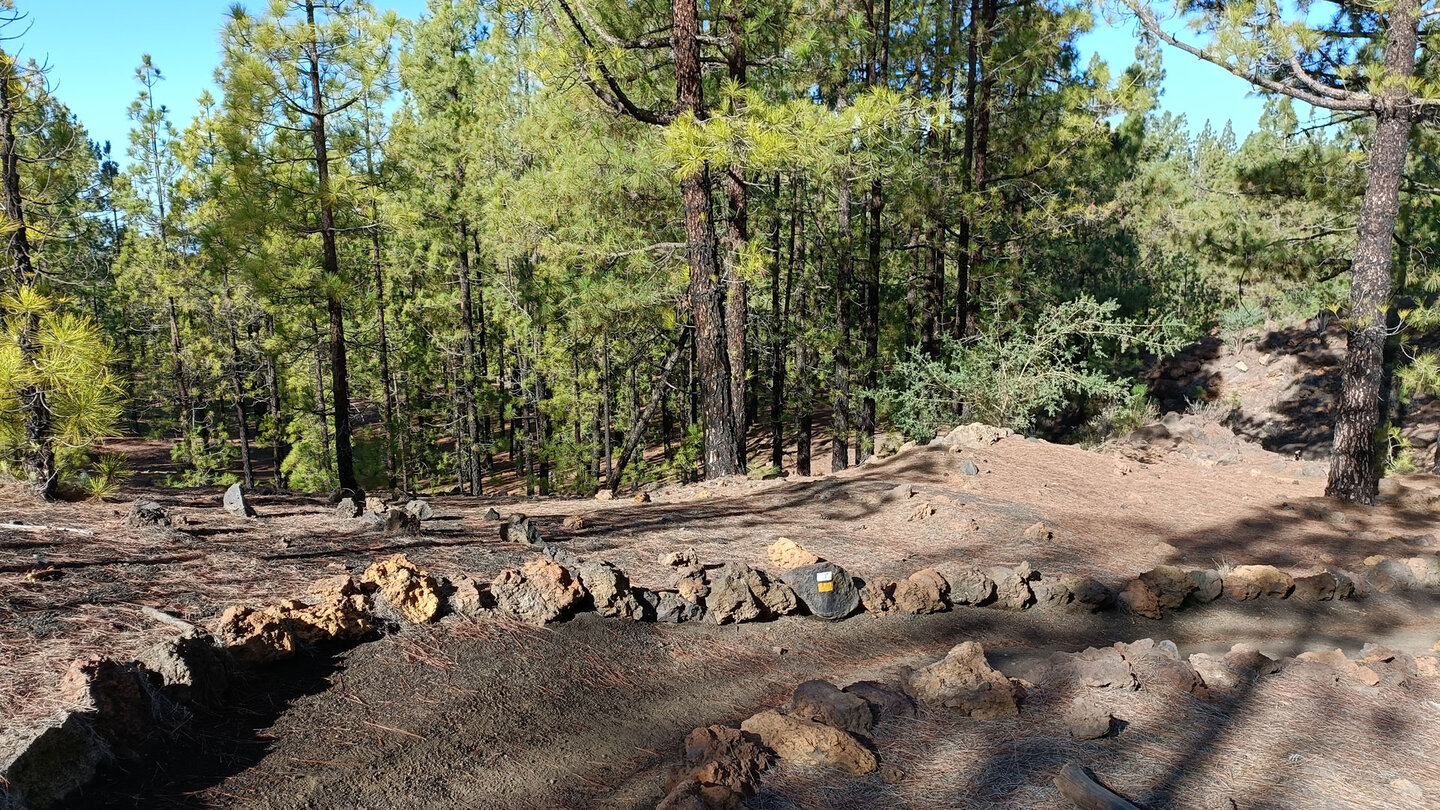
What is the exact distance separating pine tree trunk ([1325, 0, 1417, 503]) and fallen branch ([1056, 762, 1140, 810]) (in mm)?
8470

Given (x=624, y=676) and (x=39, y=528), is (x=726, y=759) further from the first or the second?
(x=39, y=528)

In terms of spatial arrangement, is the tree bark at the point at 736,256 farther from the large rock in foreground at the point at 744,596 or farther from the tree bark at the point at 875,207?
the large rock in foreground at the point at 744,596

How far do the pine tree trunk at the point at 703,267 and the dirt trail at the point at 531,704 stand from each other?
4.08 meters

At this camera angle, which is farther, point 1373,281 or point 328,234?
point 328,234

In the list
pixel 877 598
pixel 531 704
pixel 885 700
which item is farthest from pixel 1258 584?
pixel 531 704

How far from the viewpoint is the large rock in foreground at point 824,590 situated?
214 inches

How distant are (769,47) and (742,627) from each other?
814 centimetres

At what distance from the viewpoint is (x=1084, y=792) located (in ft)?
10.1

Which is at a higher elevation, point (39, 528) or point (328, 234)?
point (328, 234)

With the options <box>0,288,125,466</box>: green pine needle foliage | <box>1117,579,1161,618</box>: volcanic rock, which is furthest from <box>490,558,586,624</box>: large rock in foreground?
<box>1117,579,1161,618</box>: volcanic rock

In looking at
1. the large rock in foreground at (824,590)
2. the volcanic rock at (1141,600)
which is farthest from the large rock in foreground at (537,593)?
the volcanic rock at (1141,600)

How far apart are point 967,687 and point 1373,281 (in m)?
8.30

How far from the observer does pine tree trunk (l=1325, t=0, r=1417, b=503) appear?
859 centimetres

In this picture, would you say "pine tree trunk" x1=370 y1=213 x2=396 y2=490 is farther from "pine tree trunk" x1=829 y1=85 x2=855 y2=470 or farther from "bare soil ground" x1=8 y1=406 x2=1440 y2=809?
"bare soil ground" x1=8 y1=406 x2=1440 y2=809
